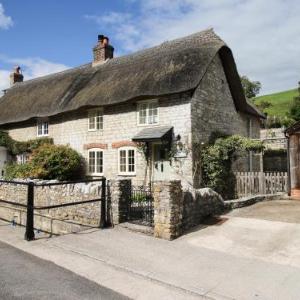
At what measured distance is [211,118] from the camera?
16734 mm

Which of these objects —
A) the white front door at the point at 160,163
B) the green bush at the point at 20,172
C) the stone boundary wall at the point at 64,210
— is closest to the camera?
the stone boundary wall at the point at 64,210

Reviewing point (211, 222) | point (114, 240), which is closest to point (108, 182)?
point (114, 240)

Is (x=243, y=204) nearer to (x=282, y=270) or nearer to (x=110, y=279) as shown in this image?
(x=282, y=270)

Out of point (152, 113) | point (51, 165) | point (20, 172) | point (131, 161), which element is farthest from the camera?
point (20, 172)

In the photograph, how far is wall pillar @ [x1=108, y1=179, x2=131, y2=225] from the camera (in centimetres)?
918

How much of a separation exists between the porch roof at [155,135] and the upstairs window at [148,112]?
1.85 feet

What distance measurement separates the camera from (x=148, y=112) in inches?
654

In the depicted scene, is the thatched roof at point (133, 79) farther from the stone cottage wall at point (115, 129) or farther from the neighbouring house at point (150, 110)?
the stone cottage wall at point (115, 129)

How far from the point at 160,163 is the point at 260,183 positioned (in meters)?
4.51

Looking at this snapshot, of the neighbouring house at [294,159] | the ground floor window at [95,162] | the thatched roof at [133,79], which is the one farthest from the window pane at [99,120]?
the neighbouring house at [294,159]

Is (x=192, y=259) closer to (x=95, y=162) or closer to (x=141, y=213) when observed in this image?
(x=141, y=213)

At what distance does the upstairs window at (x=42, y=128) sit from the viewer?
2153 cm

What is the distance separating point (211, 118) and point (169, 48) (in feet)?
15.7

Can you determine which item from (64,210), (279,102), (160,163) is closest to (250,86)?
(279,102)
